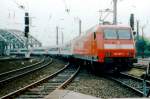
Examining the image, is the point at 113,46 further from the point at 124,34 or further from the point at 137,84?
the point at 137,84

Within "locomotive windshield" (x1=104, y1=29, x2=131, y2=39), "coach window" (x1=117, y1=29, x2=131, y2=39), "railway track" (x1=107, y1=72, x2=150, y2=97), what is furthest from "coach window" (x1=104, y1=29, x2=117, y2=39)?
"railway track" (x1=107, y1=72, x2=150, y2=97)

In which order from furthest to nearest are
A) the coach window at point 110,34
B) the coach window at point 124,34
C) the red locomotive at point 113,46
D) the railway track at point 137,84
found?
the coach window at point 124,34 → the coach window at point 110,34 → the red locomotive at point 113,46 → the railway track at point 137,84

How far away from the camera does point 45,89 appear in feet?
48.1

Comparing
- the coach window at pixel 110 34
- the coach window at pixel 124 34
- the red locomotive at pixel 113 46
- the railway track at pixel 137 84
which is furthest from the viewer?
the coach window at pixel 124 34

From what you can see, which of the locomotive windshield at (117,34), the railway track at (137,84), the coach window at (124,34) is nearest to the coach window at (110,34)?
the locomotive windshield at (117,34)

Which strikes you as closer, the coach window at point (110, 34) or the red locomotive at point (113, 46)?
the red locomotive at point (113, 46)

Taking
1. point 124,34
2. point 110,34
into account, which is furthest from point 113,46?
point 124,34

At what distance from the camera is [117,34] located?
21.9 m

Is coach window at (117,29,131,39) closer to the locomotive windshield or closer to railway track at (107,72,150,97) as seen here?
the locomotive windshield

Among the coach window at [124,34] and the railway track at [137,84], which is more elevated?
the coach window at [124,34]

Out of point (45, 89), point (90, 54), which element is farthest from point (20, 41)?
point (45, 89)

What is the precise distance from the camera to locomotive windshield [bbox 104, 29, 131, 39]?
21719mm

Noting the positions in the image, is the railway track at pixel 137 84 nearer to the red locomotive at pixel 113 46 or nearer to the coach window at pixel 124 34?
the red locomotive at pixel 113 46

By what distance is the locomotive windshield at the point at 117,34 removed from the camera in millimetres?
21719
